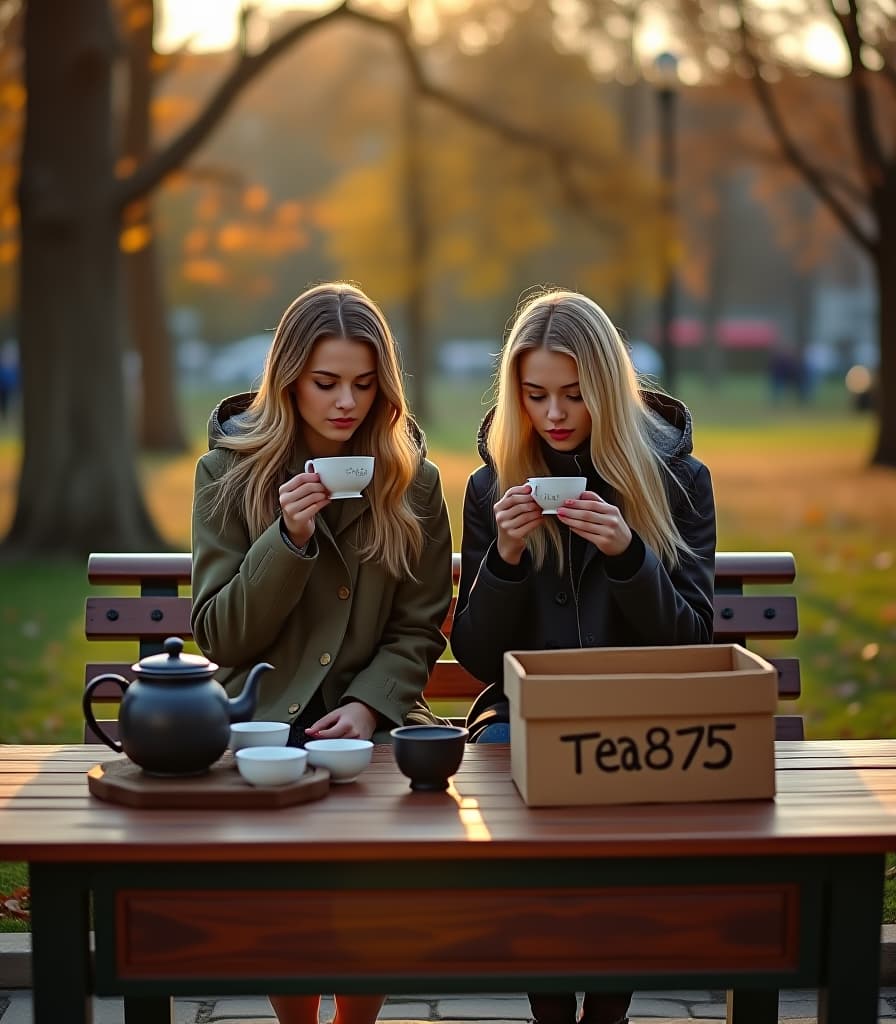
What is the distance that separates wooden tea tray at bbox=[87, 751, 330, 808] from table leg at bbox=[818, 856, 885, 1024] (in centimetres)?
91

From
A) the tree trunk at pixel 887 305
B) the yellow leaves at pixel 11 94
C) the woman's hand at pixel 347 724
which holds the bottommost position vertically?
the woman's hand at pixel 347 724

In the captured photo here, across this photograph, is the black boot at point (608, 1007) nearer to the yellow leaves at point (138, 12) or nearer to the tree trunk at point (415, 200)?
the yellow leaves at point (138, 12)

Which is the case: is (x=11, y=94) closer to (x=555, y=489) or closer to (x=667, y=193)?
(x=667, y=193)

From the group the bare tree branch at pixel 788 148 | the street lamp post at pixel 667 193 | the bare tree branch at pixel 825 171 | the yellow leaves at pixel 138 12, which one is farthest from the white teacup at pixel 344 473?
the street lamp post at pixel 667 193

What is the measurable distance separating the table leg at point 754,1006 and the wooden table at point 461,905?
82cm

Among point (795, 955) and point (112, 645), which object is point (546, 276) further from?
point (795, 955)

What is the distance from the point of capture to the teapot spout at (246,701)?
2787 mm

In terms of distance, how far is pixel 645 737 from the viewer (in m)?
2.68

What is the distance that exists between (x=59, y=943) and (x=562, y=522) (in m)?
1.44

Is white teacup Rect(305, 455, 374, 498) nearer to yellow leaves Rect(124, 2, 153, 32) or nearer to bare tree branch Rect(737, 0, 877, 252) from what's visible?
yellow leaves Rect(124, 2, 153, 32)

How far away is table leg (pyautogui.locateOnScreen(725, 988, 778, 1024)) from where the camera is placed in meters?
3.43

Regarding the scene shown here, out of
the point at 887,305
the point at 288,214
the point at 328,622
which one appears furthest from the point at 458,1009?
the point at 288,214

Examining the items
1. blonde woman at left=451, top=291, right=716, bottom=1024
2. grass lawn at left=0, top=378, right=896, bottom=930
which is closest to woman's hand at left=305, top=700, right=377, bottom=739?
blonde woman at left=451, top=291, right=716, bottom=1024

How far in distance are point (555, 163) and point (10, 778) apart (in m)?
12.4
